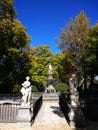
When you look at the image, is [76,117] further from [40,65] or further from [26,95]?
[40,65]

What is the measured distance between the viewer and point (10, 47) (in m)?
28.9

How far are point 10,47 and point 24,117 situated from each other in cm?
1775

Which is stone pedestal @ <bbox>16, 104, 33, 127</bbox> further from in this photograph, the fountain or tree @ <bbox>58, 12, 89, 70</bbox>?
tree @ <bbox>58, 12, 89, 70</bbox>

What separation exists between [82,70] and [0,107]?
74.3ft

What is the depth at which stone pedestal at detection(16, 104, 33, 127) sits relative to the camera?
12008mm

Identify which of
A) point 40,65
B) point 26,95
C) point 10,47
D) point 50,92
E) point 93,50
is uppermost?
point 40,65

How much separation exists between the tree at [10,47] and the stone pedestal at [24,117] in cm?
1599

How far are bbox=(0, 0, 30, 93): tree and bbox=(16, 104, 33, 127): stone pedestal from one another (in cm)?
1599

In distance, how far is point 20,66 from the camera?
32031mm

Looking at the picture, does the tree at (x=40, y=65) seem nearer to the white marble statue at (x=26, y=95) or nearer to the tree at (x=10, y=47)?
the tree at (x=10, y=47)

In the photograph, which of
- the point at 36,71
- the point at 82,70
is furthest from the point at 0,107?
the point at 36,71

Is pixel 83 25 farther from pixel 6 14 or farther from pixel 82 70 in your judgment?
pixel 6 14

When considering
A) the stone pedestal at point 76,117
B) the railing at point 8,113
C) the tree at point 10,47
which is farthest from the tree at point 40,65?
the stone pedestal at point 76,117

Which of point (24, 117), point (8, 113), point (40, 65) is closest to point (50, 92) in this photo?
point (40, 65)
